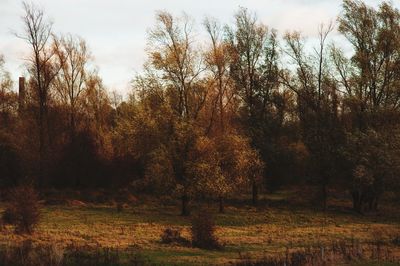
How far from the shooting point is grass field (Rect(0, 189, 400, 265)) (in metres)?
21.1

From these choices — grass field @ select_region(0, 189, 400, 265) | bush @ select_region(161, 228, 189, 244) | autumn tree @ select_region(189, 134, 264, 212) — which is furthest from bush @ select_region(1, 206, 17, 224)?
autumn tree @ select_region(189, 134, 264, 212)

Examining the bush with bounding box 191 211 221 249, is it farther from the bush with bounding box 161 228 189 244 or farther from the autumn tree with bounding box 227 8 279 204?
the autumn tree with bounding box 227 8 279 204

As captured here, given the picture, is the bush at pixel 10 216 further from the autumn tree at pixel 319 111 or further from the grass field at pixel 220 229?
the autumn tree at pixel 319 111

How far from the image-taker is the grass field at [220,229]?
21125mm

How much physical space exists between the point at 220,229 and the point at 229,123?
782 inches

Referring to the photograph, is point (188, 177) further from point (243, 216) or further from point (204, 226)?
point (204, 226)

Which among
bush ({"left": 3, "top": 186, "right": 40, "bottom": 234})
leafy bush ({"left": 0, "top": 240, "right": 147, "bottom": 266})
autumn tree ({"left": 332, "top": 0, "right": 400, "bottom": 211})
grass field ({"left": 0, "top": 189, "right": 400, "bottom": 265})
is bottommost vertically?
grass field ({"left": 0, "top": 189, "right": 400, "bottom": 265})

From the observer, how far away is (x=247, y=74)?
49281 mm

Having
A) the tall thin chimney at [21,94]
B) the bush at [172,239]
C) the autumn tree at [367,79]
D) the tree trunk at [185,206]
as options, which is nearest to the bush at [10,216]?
the bush at [172,239]

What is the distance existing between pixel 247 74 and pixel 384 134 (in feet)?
55.0

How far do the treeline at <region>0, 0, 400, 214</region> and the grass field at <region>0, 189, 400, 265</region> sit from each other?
2389 mm

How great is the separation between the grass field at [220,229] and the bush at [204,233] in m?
0.73

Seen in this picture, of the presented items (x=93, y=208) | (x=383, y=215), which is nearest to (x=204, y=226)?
(x=93, y=208)

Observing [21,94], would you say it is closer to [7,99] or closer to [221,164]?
[7,99]
